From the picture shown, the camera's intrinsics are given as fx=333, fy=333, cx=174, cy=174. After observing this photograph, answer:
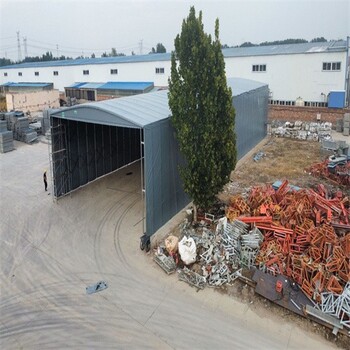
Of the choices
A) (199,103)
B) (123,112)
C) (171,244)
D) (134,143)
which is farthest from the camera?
(134,143)

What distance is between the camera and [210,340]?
25.2 ft

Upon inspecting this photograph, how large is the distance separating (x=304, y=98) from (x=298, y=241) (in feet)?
76.5

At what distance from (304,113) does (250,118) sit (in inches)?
392

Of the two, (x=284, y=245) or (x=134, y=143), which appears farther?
(x=134, y=143)

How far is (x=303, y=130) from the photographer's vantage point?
26.9 meters

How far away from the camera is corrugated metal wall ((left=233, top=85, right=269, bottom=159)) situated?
19.8 metres

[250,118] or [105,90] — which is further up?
[105,90]

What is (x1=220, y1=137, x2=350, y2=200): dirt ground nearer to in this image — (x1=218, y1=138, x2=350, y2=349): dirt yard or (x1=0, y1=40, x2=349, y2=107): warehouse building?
(x1=218, y1=138, x2=350, y2=349): dirt yard

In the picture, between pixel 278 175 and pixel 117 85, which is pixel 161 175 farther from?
pixel 117 85

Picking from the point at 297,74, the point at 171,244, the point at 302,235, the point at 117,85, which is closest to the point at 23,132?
the point at 117,85

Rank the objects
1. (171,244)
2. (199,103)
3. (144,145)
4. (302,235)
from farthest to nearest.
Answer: (199,103), (144,145), (171,244), (302,235)

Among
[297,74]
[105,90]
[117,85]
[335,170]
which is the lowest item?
[335,170]

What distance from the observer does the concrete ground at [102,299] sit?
771 centimetres

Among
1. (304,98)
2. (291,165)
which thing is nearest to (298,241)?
(291,165)
